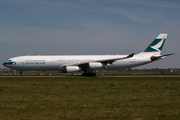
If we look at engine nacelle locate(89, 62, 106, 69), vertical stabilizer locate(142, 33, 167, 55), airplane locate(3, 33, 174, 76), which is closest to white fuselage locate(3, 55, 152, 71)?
airplane locate(3, 33, 174, 76)

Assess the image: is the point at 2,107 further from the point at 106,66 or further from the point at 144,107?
the point at 106,66

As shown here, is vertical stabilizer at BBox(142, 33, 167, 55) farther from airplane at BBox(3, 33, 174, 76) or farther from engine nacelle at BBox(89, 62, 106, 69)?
engine nacelle at BBox(89, 62, 106, 69)

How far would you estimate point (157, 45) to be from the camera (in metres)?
41.1

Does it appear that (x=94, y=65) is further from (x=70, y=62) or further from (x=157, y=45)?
(x=157, y=45)

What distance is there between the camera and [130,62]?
1540 inches

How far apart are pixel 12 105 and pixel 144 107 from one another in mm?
6223

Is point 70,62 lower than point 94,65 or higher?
higher

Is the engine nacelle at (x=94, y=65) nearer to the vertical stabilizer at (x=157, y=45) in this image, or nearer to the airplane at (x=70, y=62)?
the airplane at (x=70, y=62)

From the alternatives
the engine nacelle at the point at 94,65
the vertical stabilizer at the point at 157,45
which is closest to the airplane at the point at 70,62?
the engine nacelle at the point at 94,65

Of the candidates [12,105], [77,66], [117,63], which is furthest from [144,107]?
[117,63]

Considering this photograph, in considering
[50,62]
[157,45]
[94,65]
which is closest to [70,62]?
[50,62]

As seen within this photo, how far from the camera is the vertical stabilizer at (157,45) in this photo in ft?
135

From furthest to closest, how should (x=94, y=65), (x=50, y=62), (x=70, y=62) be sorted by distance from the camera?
(x=70, y=62) → (x=50, y=62) → (x=94, y=65)

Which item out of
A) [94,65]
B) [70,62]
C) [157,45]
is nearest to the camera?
[94,65]
